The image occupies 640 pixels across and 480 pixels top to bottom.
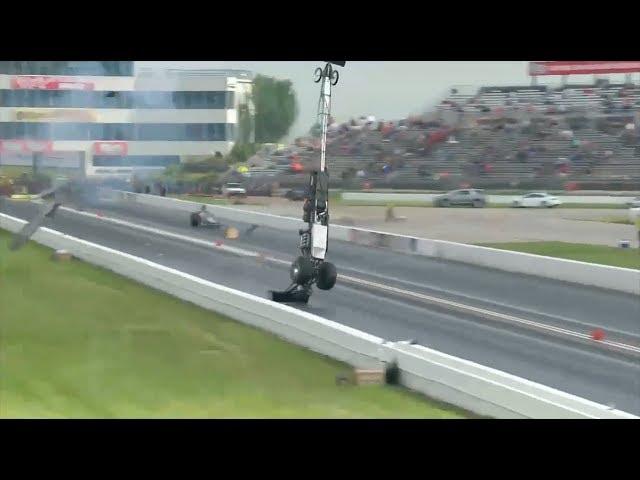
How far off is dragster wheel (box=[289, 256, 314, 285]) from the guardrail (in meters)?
5.13

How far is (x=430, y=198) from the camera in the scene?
29234 millimetres

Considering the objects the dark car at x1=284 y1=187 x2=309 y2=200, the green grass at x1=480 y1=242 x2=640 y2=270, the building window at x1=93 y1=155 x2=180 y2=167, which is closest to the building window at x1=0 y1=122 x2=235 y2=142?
the building window at x1=93 y1=155 x2=180 y2=167

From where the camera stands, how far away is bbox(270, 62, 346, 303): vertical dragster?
1288 centimetres

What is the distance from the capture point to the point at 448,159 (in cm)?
2612

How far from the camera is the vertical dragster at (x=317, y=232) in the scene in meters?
12.9

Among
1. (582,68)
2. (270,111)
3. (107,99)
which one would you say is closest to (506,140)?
(582,68)

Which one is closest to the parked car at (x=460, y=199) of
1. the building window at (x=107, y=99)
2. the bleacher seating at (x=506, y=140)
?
the bleacher seating at (x=506, y=140)

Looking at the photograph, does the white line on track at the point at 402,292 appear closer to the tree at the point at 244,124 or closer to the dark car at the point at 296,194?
the dark car at the point at 296,194

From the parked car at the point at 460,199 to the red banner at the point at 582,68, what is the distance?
5.59 metres

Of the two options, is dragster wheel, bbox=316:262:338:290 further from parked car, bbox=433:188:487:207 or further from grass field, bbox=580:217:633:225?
parked car, bbox=433:188:487:207

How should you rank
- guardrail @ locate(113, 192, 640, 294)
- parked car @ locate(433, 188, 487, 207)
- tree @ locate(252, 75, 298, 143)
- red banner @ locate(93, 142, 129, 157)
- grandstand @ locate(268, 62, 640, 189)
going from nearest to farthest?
1. tree @ locate(252, 75, 298, 143)
2. red banner @ locate(93, 142, 129, 157)
3. guardrail @ locate(113, 192, 640, 294)
4. grandstand @ locate(268, 62, 640, 189)
5. parked car @ locate(433, 188, 487, 207)
